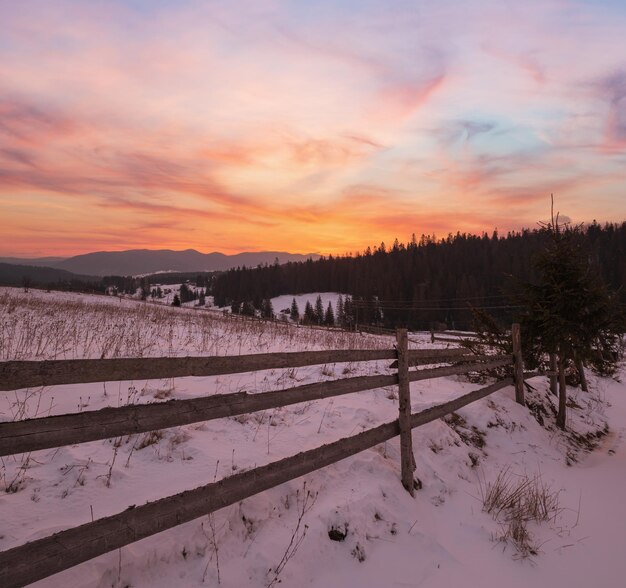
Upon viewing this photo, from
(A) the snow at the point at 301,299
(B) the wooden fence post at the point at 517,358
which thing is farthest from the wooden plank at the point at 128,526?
(A) the snow at the point at 301,299

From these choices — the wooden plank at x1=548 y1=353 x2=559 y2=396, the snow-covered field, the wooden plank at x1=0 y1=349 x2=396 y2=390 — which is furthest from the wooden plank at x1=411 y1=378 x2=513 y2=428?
the wooden plank at x1=548 y1=353 x2=559 y2=396

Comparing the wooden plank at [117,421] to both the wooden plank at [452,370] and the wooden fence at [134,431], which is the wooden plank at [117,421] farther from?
the wooden plank at [452,370]

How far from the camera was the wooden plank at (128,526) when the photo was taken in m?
2.22

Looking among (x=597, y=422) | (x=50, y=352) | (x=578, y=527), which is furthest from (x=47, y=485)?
(x=597, y=422)

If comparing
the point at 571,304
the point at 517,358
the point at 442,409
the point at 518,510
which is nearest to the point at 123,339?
the point at 442,409

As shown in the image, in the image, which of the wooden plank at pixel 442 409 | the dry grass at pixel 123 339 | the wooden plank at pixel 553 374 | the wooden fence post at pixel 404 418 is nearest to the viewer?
the wooden fence post at pixel 404 418

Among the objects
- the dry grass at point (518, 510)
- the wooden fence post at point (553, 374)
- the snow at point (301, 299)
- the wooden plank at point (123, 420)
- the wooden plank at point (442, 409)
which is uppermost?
the wooden plank at point (123, 420)

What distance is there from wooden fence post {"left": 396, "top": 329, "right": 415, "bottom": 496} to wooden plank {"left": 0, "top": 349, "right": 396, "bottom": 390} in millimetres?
1785

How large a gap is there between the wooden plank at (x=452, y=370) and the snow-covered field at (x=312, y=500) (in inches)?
37.6

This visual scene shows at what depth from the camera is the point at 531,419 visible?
29.0 ft

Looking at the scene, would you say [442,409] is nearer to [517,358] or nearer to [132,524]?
[517,358]

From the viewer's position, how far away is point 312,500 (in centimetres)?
426

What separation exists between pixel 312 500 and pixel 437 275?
99175 millimetres

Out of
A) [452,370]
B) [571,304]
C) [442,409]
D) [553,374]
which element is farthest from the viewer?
[553,374]
